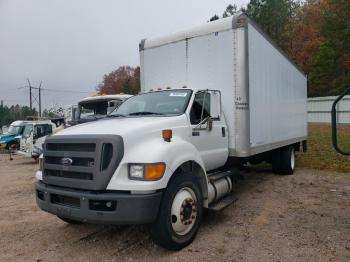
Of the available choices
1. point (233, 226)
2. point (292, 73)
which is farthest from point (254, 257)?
point (292, 73)

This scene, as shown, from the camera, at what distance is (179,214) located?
4434mm

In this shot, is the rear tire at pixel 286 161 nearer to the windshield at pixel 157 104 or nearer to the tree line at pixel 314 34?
the windshield at pixel 157 104

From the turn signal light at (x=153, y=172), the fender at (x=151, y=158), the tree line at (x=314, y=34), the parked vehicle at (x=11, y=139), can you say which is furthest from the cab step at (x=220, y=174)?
the tree line at (x=314, y=34)

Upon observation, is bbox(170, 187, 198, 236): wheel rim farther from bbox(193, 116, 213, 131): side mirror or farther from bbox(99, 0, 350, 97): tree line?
bbox(99, 0, 350, 97): tree line

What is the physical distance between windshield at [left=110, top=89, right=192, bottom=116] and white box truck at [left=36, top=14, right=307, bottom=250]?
21mm

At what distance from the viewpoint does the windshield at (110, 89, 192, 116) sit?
17.7 ft

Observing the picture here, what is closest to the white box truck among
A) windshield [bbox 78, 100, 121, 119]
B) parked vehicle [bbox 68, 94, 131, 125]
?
parked vehicle [bbox 68, 94, 131, 125]

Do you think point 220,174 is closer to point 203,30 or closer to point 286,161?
point 203,30

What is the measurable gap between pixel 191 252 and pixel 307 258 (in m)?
1.46

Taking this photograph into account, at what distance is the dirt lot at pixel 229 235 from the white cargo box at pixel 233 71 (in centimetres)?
124

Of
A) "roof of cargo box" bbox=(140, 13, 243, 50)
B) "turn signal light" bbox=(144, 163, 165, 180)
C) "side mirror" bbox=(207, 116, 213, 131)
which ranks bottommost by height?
"turn signal light" bbox=(144, 163, 165, 180)

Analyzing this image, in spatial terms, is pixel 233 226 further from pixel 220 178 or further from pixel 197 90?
pixel 197 90

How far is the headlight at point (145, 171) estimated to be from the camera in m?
4.03

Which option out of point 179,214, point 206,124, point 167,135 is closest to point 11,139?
point 206,124
